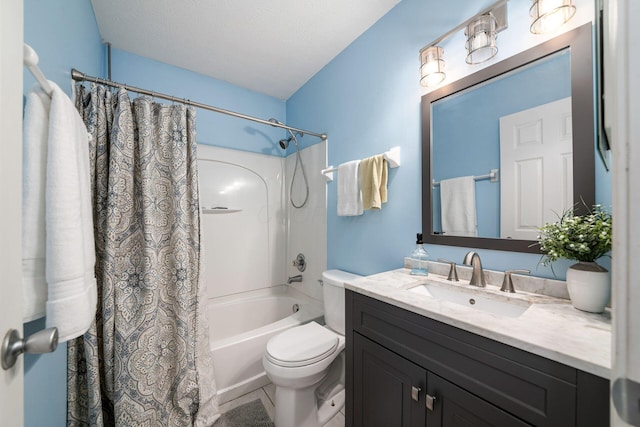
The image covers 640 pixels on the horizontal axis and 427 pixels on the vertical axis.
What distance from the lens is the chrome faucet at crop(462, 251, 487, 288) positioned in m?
1.02

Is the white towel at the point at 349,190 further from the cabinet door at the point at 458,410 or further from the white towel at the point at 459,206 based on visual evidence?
the cabinet door at the point at 458,410

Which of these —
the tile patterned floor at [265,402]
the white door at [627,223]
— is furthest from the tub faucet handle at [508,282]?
the tile patterned floor at [265,402]

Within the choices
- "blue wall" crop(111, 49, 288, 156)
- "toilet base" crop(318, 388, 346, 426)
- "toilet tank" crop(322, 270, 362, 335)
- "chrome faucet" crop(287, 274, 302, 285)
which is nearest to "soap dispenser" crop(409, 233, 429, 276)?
"toilet tank" crop(322, 270, 362, 335)

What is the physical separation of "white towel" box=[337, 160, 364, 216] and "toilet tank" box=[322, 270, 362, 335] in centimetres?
44

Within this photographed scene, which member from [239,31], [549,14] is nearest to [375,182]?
[549,14]

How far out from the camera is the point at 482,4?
1075 millimetres

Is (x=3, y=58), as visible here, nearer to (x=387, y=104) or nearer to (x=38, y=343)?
(x=38, y=343)

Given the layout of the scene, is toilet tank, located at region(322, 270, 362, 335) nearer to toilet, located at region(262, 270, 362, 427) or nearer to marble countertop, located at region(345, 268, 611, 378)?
toilet, located at region(262, 270, 362, 427)

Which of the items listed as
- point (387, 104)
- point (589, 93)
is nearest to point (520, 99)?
point (589, 93)

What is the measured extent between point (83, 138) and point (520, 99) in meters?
1.80

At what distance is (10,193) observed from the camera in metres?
0.43

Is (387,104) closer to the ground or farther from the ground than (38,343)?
farther from the ground

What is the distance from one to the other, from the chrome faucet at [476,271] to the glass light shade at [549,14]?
3.04ft

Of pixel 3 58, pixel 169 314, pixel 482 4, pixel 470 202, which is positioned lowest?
pixel 169 314
